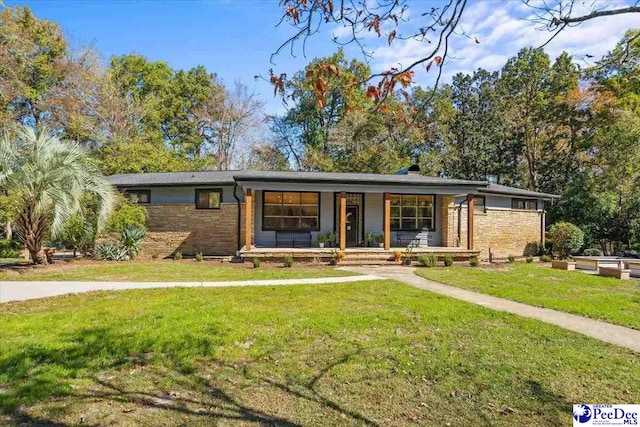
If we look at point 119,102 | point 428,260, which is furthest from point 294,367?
point 119,102

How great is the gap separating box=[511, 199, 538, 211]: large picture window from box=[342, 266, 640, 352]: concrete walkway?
37.3 ft

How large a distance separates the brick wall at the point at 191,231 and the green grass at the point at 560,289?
317 inches

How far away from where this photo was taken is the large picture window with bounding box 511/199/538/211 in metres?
19.0

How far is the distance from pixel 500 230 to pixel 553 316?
1288 centimetres

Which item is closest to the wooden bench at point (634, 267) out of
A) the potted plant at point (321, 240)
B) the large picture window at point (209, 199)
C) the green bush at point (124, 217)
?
the potted plant at point (321, 240)

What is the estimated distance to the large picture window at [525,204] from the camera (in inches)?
750

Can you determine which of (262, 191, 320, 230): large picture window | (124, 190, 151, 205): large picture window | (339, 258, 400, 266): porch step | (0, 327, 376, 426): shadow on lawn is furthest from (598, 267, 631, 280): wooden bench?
(124, 190, 151, 205): large picture window

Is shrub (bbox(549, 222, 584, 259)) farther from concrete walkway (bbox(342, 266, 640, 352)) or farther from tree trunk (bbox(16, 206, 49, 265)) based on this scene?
tree trunk (bbox(16, 206, 49, 265))

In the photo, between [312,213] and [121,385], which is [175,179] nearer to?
[312,213]

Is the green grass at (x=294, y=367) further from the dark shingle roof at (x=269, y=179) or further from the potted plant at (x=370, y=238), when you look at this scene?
the potted plant at (x=370, y=238)

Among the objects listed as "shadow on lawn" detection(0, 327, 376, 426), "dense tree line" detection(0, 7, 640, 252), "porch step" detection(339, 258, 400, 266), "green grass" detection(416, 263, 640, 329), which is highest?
"dense tree line" detection(0, 7, 640, 252)

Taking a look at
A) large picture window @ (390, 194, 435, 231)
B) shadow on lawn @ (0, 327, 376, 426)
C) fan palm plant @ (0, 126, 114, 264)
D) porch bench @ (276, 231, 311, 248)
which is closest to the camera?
shadow on lawn @ (0, 327, 376, 426)

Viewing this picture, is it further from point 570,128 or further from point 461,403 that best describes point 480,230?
point 461,403

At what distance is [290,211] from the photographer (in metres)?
16.7
